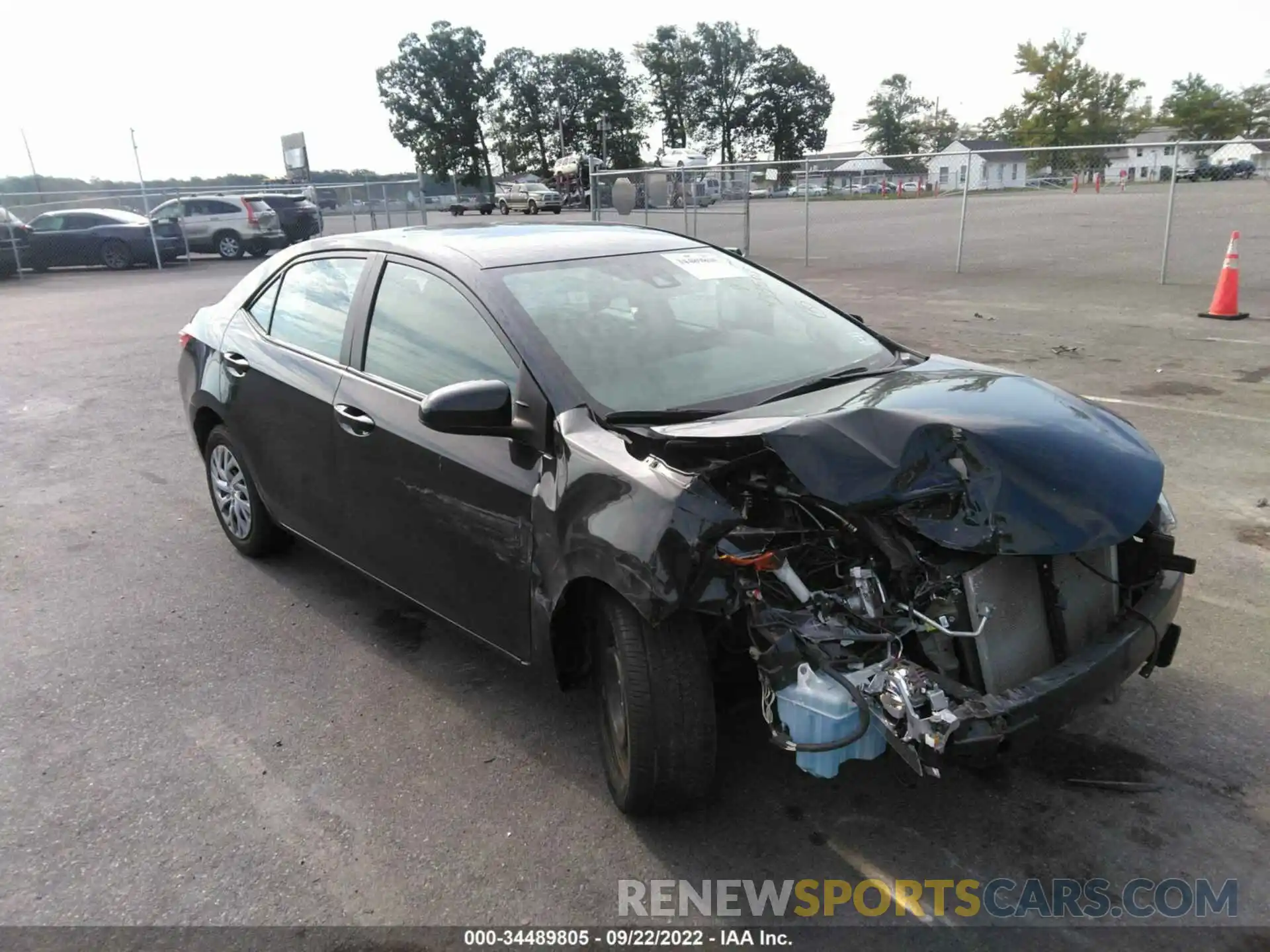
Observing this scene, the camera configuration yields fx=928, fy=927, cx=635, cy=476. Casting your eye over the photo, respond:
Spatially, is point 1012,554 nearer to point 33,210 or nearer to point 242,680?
point 242,680

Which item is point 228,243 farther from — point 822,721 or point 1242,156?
point 822,721

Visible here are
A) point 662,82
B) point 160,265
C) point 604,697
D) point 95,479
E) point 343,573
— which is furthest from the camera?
point 662,82

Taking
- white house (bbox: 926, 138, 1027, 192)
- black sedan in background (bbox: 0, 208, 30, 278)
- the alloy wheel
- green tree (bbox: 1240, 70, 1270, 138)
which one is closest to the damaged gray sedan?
the alloy wheel

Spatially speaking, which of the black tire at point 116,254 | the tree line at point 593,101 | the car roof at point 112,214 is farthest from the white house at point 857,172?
the tree line at point 593,101

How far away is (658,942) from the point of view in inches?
95.0

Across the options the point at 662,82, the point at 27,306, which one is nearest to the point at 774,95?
the point at 662,82

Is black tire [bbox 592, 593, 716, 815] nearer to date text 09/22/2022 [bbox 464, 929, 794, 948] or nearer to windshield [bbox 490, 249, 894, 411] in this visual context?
date text 09/22/2022 [bbox 464, 929, 794, 948]

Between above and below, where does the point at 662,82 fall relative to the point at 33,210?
above

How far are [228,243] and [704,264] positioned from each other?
76.2ft

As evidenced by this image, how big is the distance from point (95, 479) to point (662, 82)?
96418mm

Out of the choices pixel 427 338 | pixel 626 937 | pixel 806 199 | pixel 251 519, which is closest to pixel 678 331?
pixel 427 338

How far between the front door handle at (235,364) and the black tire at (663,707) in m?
2.60

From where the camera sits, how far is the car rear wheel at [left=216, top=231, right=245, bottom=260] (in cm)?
2372

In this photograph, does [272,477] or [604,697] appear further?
[272,477]
